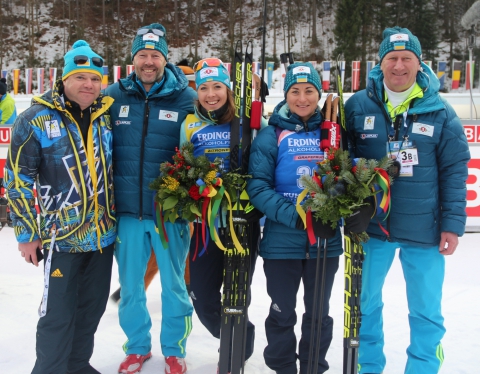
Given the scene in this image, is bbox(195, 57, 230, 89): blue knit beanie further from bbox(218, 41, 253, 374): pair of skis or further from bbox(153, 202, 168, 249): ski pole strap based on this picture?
bbox(153, 202, 168, 249): ski pole strap

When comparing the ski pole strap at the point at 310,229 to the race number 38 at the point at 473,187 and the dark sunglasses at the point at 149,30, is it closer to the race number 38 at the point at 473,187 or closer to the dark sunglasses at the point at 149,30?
the dark sunglasses at the point at 149,30

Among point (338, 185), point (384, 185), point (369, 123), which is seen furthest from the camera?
point (369, 123)

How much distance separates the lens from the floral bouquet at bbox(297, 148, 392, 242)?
83.4 inches

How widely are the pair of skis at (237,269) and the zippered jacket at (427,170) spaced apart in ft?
2.46

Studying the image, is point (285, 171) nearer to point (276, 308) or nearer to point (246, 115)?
point (246, 115)

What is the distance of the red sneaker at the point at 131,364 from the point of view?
2812 millimetres

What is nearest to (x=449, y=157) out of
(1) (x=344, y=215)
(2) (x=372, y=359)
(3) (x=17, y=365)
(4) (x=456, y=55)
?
(1) (x=344, y=215)

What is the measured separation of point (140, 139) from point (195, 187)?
22.7 inches

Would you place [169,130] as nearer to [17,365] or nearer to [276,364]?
[276,364]

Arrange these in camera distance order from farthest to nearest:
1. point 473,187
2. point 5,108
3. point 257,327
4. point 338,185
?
point 473,187 → point 5,108 → point 257,327 → point 338,185

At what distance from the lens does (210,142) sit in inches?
103

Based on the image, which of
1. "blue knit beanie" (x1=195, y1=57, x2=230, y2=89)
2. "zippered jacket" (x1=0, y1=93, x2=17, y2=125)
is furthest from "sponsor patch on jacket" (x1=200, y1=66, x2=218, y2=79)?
"zippered jacket" (x1=0, y1=93, x2=17, y2=125)

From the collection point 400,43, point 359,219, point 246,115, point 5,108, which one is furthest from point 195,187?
point 5,108

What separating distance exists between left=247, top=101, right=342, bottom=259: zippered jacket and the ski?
0.12m
